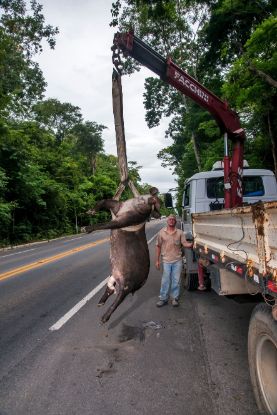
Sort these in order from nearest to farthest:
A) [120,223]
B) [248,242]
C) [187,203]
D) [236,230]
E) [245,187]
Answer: [120,223]
[248,242]
[236,230]
[245,187]
[187,203]

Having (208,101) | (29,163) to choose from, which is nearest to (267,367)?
(208,101)

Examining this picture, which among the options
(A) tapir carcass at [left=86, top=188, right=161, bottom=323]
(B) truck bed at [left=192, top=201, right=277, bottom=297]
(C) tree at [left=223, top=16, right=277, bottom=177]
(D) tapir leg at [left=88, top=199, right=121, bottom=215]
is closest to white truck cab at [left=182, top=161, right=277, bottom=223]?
(B) truck bed at [left=192, top=201, right=277, bottom=297]

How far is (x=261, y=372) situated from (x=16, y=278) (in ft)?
28.2

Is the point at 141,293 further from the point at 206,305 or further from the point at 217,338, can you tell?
the point at 217,338

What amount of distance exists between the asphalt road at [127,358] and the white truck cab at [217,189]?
1904 mm

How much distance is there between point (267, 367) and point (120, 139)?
2.29m

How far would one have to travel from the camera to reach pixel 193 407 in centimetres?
327

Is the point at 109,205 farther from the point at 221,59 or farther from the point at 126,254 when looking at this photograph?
the point at 221,59

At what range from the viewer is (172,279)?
6949mm

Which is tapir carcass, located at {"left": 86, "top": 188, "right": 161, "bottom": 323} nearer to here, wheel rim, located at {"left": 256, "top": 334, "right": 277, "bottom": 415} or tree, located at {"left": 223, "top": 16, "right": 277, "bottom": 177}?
wheel rim, located at {"left": 256, "top": 334, "right": 277, "bottom": 415}

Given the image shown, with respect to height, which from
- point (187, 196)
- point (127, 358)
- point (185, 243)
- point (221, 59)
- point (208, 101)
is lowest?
point (127, 358)

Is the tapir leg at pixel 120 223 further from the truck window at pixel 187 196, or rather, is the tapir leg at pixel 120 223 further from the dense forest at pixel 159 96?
the truck window at pixel 187 196

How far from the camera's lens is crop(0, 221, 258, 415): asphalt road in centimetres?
339

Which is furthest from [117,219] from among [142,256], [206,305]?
[206,305]
